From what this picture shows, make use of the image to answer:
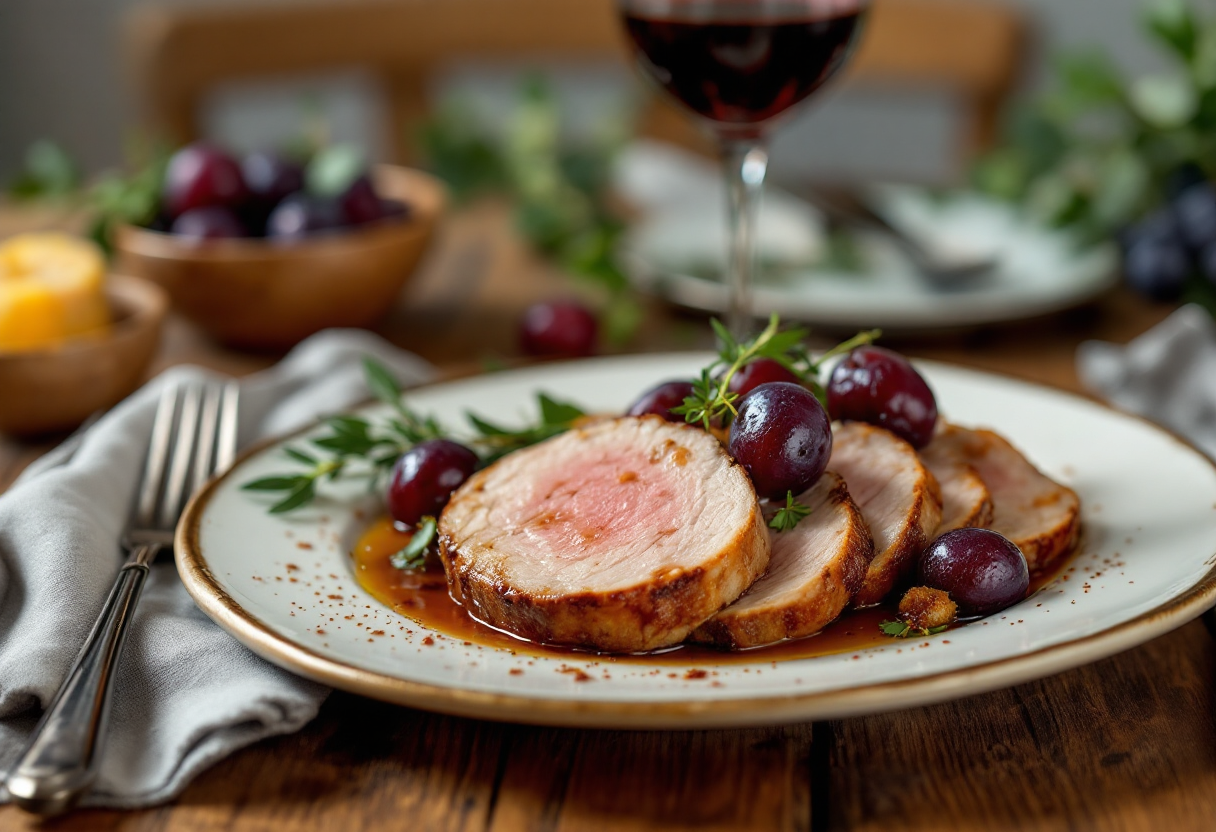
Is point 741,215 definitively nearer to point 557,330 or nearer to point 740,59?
point 740,59

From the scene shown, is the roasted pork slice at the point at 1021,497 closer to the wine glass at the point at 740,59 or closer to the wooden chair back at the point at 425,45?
the wine glass at the point at 740,59

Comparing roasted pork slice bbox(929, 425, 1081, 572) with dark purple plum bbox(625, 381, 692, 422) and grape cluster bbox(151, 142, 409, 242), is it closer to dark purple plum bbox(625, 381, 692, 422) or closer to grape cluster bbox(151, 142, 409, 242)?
dark purple plum bbox(625, 381, 692, 422)

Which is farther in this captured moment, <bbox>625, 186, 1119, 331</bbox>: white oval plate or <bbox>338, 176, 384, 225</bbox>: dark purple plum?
<bbox>338, 176, 384, 225</bbox>: dark purple plum

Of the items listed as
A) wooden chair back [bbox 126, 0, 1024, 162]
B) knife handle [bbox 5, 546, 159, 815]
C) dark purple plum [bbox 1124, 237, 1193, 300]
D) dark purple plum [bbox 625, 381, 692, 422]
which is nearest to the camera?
knife handle [bbox 5, 546, 159, 815]

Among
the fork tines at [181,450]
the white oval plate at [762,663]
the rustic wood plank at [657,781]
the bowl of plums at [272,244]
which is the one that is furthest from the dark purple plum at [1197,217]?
the fork tines at [181,450]

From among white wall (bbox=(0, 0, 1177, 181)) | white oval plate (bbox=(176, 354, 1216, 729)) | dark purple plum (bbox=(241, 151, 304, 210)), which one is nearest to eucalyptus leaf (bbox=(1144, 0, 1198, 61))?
white oval plate (bbox=(176, 354, 1216, 729))
